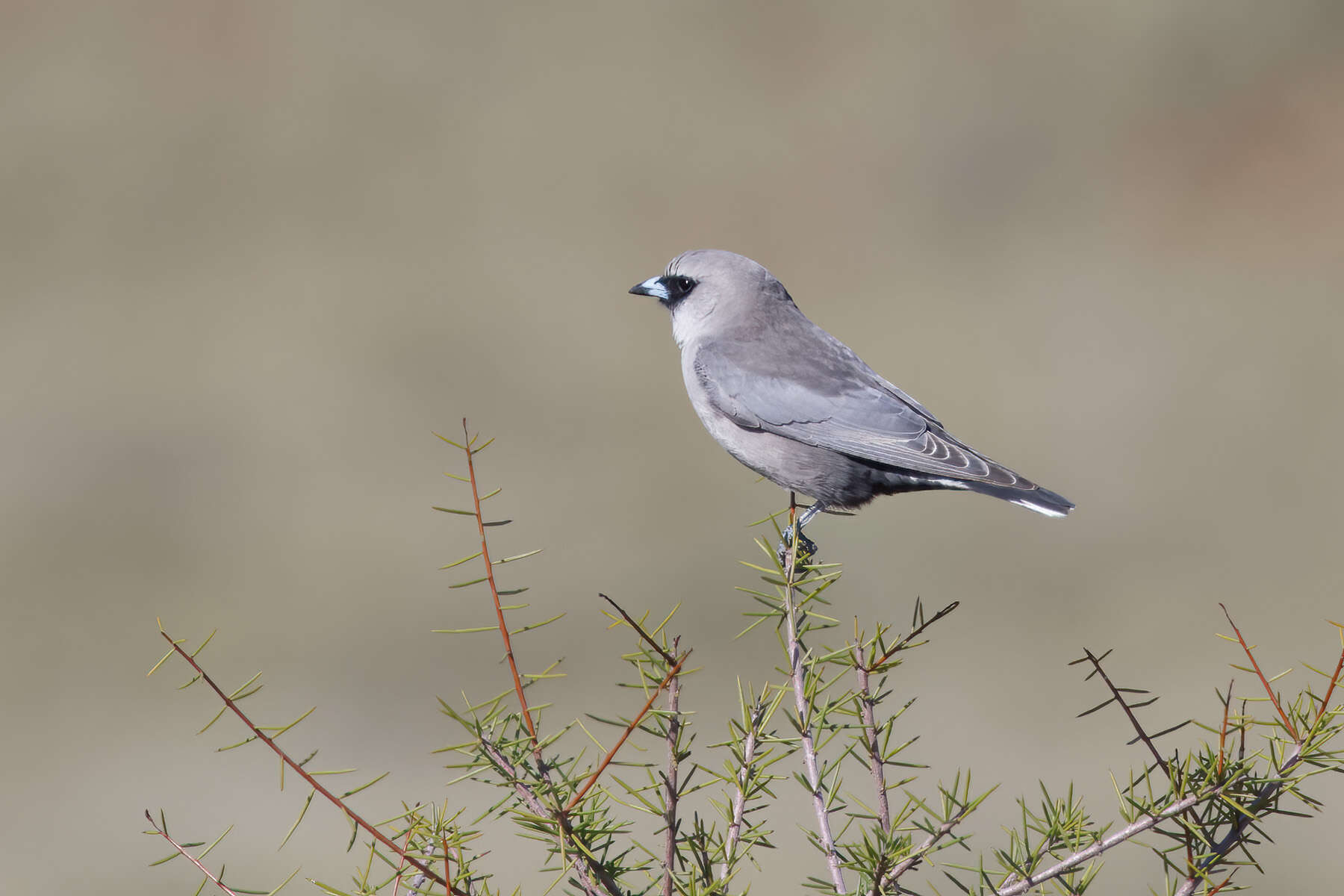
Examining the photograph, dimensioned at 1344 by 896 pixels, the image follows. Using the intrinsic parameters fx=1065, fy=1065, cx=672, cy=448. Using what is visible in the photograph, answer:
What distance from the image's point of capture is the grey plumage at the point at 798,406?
3.77 meters

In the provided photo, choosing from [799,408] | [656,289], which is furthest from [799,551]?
[656,289]

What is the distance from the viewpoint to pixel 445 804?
1761mm

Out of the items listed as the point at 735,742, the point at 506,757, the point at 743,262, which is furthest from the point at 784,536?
the point at 743,262

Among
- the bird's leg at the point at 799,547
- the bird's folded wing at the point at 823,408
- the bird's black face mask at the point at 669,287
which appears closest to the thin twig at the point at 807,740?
the bird's leg at the point at 799,547

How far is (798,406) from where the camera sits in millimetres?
3986

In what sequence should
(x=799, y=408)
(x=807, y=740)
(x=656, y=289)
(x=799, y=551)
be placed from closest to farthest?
(x=807, y=740) < (x=799, y=551) < (x=799, y=408) < (x=656, y=289)

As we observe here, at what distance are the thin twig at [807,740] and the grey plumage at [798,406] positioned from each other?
158cm

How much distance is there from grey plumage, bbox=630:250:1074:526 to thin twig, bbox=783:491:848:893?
1577 millimetres

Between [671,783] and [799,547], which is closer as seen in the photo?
[671,783]

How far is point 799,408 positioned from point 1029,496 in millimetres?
923

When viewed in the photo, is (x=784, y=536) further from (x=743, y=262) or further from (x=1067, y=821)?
(x=743, y=262)

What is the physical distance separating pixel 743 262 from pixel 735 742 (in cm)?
277

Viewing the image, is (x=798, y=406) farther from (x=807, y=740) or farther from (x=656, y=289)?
(x=807, y=740)

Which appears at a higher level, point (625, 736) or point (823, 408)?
point (823, 408)
